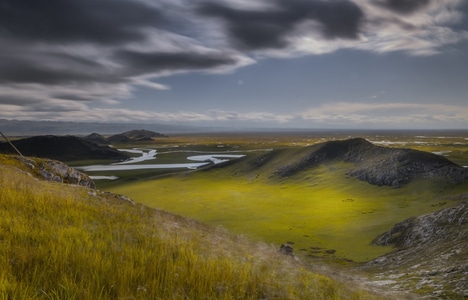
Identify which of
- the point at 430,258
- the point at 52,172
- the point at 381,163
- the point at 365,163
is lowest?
the point at 430,258

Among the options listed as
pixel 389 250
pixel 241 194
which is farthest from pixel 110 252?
pixel 241 194

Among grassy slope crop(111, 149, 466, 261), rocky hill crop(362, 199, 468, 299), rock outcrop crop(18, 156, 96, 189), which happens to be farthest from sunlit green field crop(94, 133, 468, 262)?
rock outcrop crop(18, 156, 96, 189)

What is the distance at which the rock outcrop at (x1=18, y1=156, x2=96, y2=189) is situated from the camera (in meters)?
32.1

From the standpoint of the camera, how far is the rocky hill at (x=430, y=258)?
16.1 m

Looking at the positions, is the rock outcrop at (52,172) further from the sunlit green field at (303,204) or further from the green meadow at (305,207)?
the green meadow at (305,207)

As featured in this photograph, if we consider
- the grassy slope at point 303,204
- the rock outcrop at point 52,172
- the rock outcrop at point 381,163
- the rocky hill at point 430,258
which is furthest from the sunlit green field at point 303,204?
the rock outcrop at point 52,172

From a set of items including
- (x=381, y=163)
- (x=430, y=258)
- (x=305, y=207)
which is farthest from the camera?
(x=381, y=163)

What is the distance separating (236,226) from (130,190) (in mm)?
60934

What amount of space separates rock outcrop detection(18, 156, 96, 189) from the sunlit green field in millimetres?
29366

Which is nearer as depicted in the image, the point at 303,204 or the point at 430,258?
the point at 430,258

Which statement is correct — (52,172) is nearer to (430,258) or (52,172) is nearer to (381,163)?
(430,258)

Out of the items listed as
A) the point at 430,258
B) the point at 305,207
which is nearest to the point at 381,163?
the point at 305,207

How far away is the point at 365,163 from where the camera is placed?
102875mm

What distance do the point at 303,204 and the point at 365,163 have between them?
3662 cm
